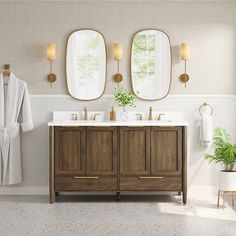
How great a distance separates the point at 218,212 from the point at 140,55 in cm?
208

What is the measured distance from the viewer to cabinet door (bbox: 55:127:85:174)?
5637 mm

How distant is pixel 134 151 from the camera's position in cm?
565

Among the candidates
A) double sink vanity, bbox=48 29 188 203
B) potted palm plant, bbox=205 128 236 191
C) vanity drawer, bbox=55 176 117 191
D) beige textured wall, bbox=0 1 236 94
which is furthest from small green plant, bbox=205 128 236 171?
vanity drawer, bbox=55 176 117 191

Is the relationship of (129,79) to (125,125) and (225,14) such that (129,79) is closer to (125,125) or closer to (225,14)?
(125,125)

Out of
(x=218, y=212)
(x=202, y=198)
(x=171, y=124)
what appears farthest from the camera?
(x=202, y=198)

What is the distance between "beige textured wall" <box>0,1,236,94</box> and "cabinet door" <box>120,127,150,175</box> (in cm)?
77

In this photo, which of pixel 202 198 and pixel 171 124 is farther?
pixel 202 198

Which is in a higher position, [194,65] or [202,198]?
[194,65]

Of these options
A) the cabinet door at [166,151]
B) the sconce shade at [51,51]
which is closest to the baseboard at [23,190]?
the cabinet door at [166,151]

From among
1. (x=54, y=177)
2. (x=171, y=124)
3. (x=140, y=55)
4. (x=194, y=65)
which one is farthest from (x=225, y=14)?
(x=54, y=177)

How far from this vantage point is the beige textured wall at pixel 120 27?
6105 millimetres

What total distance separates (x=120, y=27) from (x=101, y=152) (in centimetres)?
157

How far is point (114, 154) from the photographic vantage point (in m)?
5.64

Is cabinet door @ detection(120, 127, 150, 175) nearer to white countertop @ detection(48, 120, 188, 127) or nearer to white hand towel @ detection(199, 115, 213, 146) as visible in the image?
white countertop @ detection(48, 120, 188, 127)
